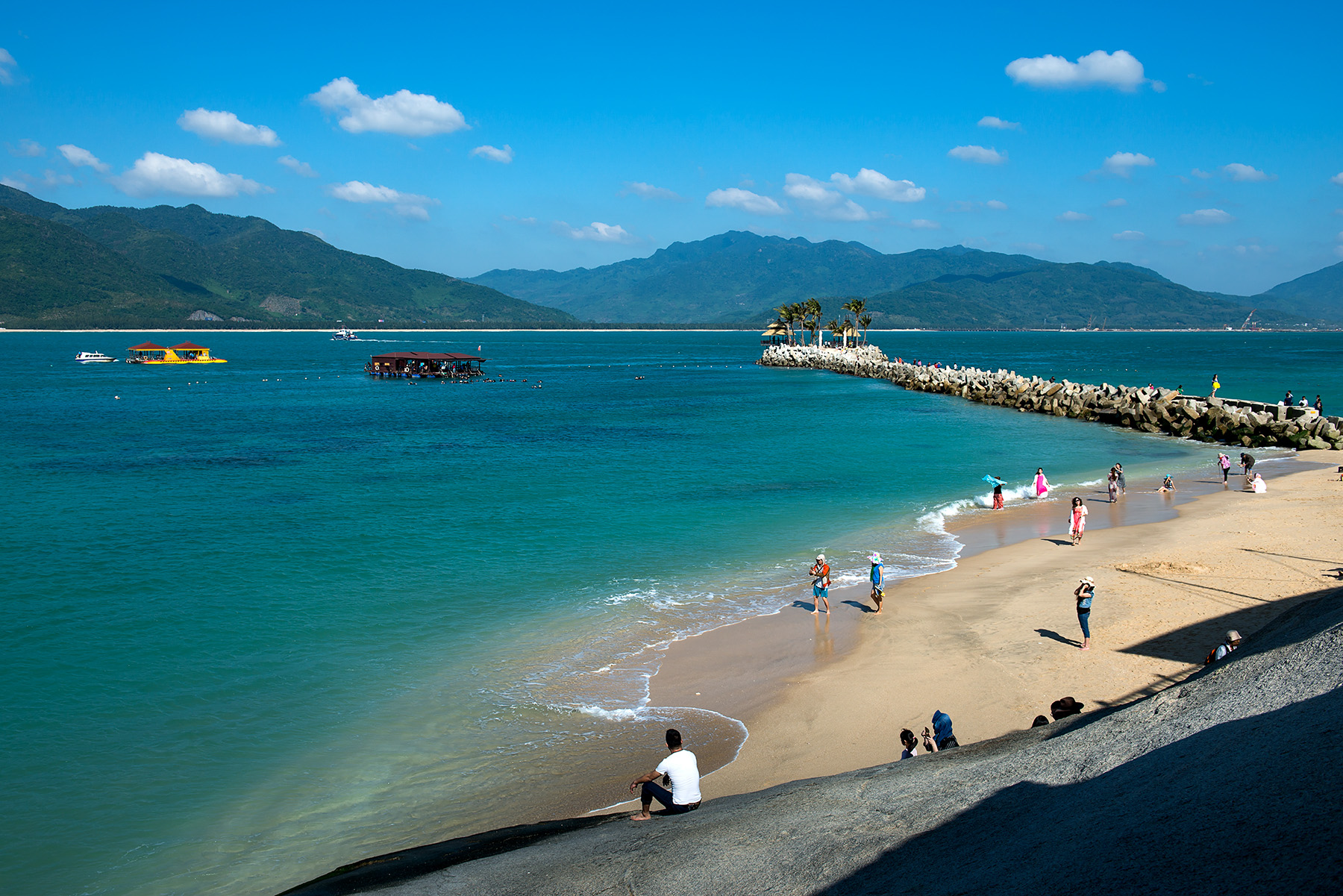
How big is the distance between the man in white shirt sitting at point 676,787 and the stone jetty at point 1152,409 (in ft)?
139

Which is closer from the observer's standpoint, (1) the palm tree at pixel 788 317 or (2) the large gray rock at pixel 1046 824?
(2) the large gray rock at pixel 1046 824

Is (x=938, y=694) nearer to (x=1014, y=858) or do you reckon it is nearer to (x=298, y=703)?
(x=1014, y=858)

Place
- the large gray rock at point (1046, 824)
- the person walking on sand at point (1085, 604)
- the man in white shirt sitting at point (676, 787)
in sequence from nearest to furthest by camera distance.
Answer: the large gray rock at point (1046, 824)
the man in white shirt sitting at point (676, 787)
the person walking on sand at point (1085, 604)

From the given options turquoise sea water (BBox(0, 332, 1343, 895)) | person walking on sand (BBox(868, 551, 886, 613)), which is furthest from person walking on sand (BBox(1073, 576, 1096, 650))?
turquoise sea water (BBox(0, 332, 1343, 895))

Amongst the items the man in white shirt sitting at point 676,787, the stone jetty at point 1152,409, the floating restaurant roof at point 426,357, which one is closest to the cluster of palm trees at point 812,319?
the stone jetty at point 1152,409

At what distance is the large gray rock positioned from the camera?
15.2 feet

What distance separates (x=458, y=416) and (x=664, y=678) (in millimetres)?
48358

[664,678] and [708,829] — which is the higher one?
[708,829]

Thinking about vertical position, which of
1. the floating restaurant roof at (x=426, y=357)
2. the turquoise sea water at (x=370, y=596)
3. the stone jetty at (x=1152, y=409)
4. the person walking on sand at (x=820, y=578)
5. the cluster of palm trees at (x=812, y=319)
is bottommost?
the turquoise sea water at (x=370, y=596)

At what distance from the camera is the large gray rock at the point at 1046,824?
4625 millimetres

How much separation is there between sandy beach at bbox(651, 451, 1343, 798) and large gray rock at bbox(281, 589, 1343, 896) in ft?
9.53

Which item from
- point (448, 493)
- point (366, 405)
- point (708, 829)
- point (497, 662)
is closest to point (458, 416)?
point (366, 405)

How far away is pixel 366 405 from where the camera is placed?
66.4 metres

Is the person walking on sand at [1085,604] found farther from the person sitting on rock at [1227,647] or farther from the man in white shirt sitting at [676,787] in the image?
the man in white shirt sitting at [676,787]
